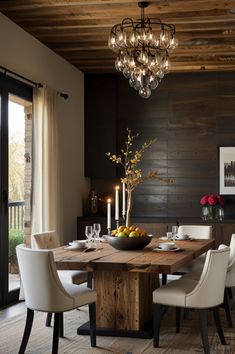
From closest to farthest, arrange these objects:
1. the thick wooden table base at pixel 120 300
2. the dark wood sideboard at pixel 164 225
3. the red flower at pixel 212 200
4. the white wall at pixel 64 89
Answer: the thick wooden table base at pixel 120 300, the white wall at pixel 64 89, the dark wood sideboard at pixel 164 225, the red flower at pixel 212 200

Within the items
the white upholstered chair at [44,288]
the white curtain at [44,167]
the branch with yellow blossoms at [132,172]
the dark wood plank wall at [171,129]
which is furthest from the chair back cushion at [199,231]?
the white upholstered chair at [44,288]

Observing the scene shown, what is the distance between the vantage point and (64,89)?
7406 millimetres

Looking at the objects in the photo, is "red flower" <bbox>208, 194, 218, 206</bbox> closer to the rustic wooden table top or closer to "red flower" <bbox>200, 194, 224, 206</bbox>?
"red flower" <bbox>200, 194, 224, 206</bbox>

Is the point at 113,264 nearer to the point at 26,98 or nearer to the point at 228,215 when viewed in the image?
the point at 26,98

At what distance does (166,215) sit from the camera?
8125 mm

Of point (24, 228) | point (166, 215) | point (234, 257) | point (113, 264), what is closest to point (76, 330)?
point (113, 264)

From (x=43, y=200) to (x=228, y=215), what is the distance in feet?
9.77

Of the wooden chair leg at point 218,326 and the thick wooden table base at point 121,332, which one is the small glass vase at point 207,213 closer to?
the thick wooden table base at point 121,332

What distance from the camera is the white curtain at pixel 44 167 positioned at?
6.22 metres

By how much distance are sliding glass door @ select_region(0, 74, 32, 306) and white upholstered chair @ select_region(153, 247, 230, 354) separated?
2.03 meters

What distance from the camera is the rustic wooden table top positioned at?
388 centimetres

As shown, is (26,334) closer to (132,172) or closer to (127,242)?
(127,242)

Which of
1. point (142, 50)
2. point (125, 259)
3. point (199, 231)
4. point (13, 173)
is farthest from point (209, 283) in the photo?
point (13, 173)

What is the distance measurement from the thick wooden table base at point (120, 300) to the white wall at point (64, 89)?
2.40m
